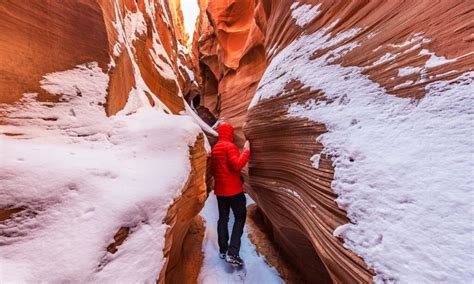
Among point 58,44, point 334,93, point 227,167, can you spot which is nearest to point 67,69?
point 58,44

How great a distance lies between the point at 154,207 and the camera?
173 centimetres

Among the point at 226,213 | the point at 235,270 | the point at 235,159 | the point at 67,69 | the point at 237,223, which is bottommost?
the point at 235,270

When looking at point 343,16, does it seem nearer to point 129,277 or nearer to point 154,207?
point 154,207

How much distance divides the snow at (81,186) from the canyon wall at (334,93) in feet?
3.98

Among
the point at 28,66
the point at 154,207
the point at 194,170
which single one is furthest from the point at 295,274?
the point at 28,66

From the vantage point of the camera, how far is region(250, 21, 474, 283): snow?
0.92 metres

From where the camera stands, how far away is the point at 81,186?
58.7 inches

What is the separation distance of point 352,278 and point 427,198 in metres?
0.62

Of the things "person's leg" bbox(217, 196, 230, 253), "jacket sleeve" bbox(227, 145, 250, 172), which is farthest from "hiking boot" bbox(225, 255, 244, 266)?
"jacket sleeve" bbox(227, 145, 250, 172)

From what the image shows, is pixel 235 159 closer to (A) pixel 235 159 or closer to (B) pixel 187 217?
(A) pixel 235 159

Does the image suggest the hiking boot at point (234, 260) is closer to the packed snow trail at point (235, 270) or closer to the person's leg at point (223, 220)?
the packed snow trail at point (235, 270)

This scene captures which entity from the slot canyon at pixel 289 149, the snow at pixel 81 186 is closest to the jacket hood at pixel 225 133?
the slot canyon at pixel 289 149

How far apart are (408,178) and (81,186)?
196cm

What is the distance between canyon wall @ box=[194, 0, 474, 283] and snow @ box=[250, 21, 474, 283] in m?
0.01
